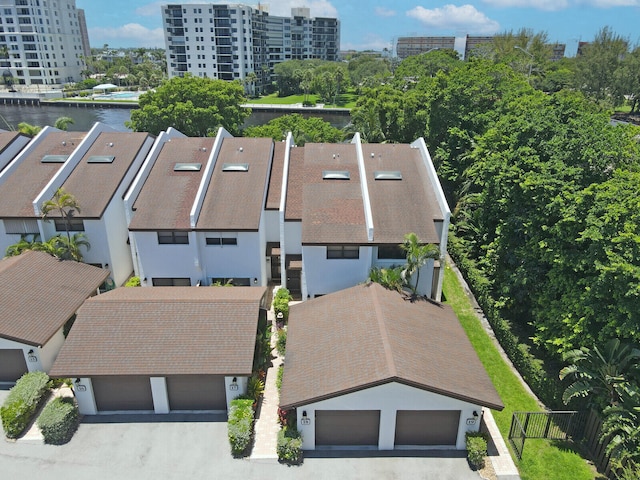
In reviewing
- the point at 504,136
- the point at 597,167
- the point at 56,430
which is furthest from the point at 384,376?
the point at 504,136

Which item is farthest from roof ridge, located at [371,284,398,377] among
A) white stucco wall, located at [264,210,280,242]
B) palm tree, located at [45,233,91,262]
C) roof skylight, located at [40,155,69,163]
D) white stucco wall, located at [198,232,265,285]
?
roof skylight, located at [40,155,69,163]

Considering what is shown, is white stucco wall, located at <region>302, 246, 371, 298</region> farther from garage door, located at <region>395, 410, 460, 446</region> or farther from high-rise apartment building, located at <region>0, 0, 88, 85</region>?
high-rise apartment building, located at <region>0, 0, 88, 85</region>

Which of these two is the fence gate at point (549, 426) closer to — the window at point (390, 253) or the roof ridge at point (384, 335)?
the roof ridge at point (384, 335)

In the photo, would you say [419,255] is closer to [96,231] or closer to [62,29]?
[96,231]

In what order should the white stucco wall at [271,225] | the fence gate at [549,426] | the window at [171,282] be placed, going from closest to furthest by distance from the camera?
1. the fence gate at [549,426]
2. the window at [171,282]
3. the white stucco wall at [271,225]

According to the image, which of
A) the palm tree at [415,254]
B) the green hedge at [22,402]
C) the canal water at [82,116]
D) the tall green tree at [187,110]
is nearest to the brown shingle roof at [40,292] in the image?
the green hedge at [22,402]

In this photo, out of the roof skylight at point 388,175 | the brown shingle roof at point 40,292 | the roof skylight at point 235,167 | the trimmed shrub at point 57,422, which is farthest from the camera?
the roof skylight at point 235,167

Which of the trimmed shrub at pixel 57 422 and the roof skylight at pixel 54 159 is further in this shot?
the roof skylight at pixel 54 159

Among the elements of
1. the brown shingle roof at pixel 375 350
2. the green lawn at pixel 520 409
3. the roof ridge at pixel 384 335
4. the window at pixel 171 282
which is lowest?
the green lawn at pixel 520 409
